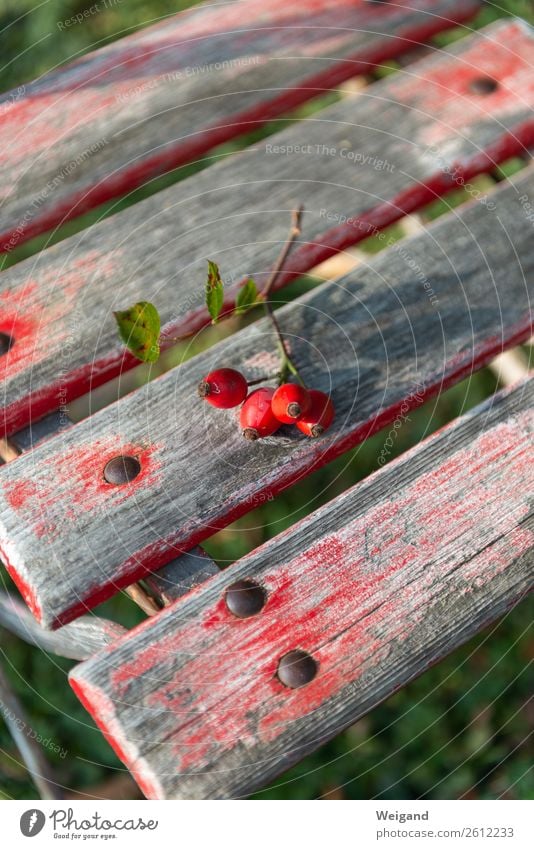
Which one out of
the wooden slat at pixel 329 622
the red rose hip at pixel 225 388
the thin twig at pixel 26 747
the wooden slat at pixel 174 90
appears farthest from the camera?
the thin twig at pixel 26 747

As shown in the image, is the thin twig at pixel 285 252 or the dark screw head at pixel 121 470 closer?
the dark screw head at pixel 121 470

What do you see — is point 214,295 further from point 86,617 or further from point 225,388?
point 86,617

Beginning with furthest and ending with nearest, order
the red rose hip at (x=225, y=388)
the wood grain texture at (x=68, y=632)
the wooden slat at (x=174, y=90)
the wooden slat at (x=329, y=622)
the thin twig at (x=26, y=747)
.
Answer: the thin twig at (x=26, y=747), the wooden slat at (x=174, y=90), the wood grain texture at (x=68, y=632), the red rose hip at (x=225, y=388), the wooden slat at (x=329, y=622)

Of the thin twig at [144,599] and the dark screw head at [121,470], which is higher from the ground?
the dark screw head at [121,470]
